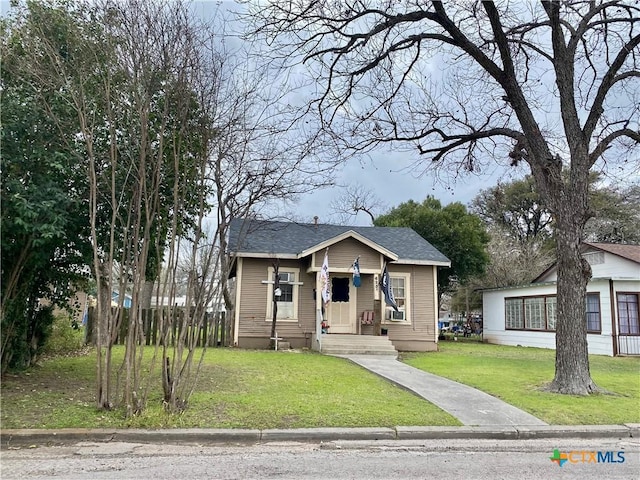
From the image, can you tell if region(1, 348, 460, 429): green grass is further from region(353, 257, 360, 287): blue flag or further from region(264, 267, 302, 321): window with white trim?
region(264, 267, 302, 321): window with white trim

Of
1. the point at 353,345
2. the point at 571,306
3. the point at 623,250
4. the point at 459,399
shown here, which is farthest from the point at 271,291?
the point at 623,250

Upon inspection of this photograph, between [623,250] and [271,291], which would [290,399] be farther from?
[623,250]

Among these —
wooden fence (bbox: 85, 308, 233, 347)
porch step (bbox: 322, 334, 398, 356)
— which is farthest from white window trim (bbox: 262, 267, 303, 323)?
porch step (bbox: 322, 334, 398, 356)

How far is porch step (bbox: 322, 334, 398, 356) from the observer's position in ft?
50.0

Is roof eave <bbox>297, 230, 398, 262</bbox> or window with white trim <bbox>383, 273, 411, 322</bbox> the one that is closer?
roof eave <bbox>297, 230, 398, 262</bbox>

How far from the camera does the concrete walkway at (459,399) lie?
6.67m

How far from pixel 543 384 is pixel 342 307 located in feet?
28.8

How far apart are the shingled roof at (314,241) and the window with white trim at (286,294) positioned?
A: 2.48 ft

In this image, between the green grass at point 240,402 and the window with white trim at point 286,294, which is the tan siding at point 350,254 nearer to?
the window with white trim at point 286,294

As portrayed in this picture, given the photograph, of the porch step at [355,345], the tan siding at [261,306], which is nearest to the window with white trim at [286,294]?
the tan siding at [261,306]

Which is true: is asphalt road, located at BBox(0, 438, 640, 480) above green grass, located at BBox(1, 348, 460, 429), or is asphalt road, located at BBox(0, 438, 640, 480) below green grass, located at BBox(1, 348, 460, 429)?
below

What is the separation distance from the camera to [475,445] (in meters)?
5.79

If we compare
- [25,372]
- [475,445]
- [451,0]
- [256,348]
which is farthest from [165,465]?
[256,348]

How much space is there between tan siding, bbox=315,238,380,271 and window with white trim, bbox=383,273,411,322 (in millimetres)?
1393
